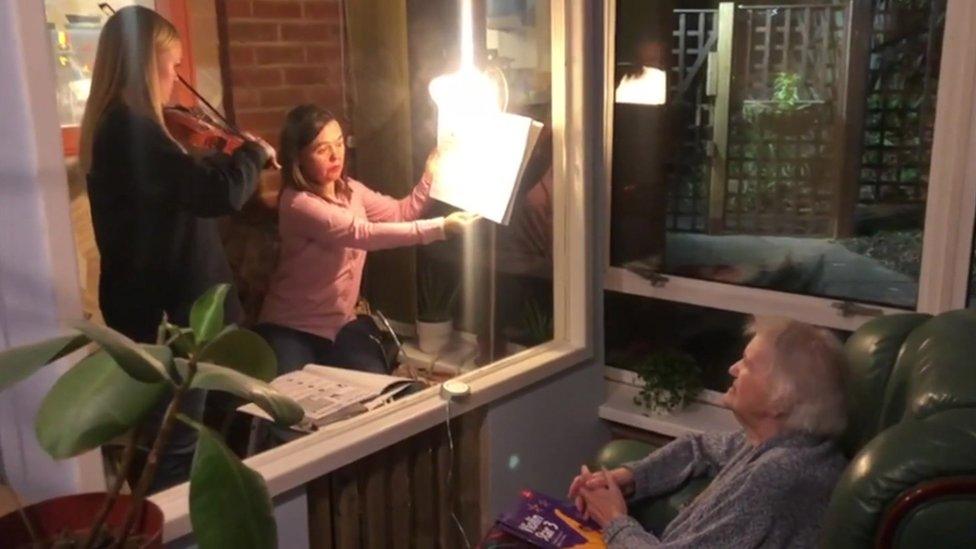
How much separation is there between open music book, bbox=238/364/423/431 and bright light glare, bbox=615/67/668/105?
3.43ft

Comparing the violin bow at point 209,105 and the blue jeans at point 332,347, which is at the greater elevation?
the violin bow at point 209,105

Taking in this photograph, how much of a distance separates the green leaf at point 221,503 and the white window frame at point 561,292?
2.93 ft

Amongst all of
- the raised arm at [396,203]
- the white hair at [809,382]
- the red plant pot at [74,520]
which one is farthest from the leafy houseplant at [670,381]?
the red plant pot at [74,520]

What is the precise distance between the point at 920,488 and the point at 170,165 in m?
1.55

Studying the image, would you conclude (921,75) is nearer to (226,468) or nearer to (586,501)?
(586,501)

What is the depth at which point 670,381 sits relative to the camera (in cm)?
262

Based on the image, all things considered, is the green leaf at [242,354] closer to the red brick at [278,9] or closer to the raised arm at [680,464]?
the raised arm at [680,464]

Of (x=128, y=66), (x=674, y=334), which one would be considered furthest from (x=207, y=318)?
(x=674, y=334)

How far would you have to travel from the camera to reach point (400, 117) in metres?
2.45

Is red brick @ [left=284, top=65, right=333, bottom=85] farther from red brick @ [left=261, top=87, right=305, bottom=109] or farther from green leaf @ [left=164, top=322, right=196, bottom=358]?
green leaf @ [left=164, top=322, right=196, bottom=358]

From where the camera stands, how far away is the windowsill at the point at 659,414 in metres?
2.56

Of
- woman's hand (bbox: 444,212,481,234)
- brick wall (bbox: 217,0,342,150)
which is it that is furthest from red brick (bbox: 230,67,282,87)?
woman's hand (bbox: 444,212,481,234)

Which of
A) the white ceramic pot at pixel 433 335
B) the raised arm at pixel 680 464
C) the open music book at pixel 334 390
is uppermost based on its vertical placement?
the white ceramic pot at pixel 433 335

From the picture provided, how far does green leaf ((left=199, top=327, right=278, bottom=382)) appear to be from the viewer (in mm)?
1317
